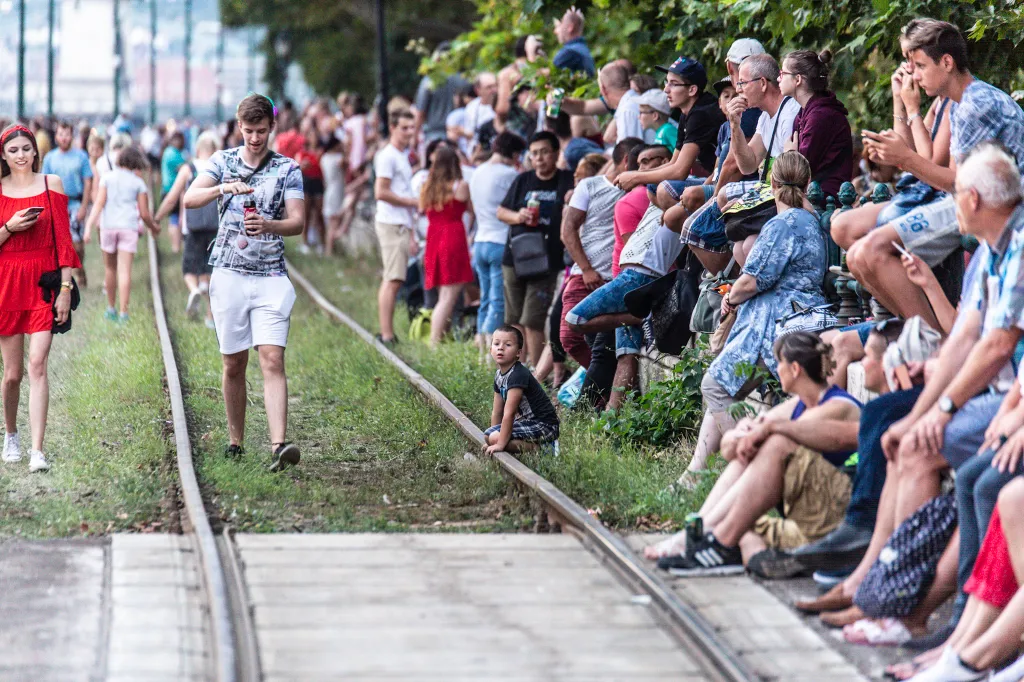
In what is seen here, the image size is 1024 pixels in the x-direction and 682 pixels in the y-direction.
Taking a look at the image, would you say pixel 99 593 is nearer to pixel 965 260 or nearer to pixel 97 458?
pixel 97 458

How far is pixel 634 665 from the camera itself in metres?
5.79

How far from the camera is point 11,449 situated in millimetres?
9672

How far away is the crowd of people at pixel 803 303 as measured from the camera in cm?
604

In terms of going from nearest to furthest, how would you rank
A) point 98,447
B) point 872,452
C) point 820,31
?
1. point 872,452
2. point 98,447
3. point 820,31

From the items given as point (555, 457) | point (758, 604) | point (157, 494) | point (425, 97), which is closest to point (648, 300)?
point (555, 457)

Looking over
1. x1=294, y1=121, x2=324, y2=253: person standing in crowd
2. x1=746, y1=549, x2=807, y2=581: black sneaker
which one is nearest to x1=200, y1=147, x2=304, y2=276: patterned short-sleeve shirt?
x1=746, y1=549, x2=807, y2=581: black sneaker

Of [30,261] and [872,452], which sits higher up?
[30,261]

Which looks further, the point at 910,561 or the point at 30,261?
the point at 30,261

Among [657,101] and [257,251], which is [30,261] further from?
[657,101]

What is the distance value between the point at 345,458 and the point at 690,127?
3.26m

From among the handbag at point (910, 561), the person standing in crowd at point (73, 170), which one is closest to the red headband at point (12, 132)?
the handbag at point (910, 561)

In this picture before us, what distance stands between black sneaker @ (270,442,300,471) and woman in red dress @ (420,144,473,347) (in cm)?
505

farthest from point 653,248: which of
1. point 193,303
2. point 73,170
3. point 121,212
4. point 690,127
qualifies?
point 73,170

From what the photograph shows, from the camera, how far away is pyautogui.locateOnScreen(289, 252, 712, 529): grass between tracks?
8172mm
